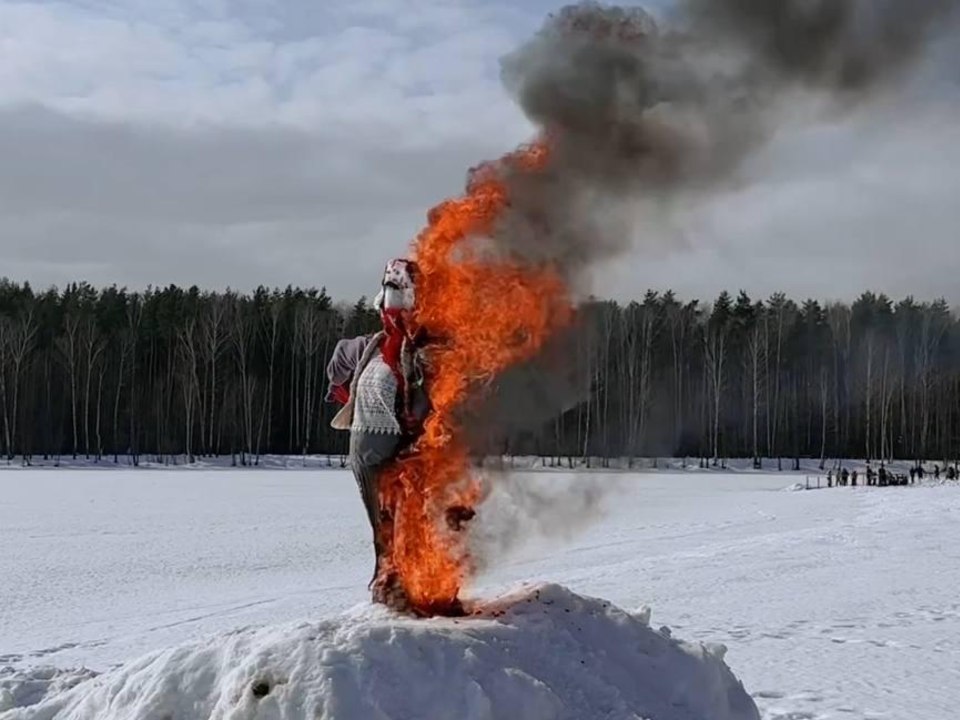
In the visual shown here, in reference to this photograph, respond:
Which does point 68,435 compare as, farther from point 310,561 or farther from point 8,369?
point 310,561

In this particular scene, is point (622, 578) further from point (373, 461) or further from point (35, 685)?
point (35, 685)

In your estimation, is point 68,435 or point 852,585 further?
point 68,435

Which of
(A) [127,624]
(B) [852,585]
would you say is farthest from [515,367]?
(B) [852,585]

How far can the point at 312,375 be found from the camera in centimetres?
7006

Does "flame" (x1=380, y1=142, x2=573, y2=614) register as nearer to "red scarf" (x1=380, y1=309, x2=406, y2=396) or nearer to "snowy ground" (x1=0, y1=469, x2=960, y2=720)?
"red scarf" (x1=380, y1=309, x2=406, y2=396)

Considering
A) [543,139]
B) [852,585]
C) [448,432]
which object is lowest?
[852,585]

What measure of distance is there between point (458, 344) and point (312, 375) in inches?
2504

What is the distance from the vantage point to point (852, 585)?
16.5 meters

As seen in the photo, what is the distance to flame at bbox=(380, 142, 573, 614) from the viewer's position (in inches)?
286

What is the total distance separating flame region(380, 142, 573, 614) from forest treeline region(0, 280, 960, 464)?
54.9 metres

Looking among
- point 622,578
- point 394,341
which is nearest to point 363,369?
point 394,341

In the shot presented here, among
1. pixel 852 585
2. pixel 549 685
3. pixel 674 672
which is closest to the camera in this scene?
pixel 549 685

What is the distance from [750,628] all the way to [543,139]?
7.54 metres

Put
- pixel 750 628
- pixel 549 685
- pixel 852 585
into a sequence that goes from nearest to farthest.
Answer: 1. pixel 549 685
2. pixel 750 628
3. pixel 852 585
